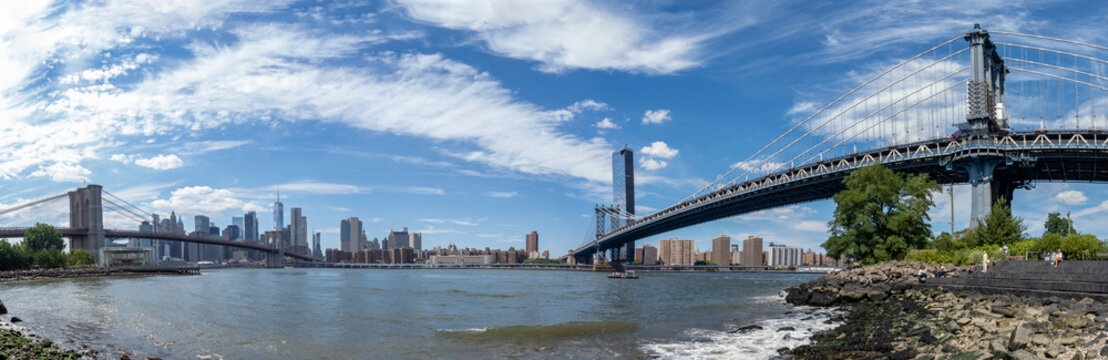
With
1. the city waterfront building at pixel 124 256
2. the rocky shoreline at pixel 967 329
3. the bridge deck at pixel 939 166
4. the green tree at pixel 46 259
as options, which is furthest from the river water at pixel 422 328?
the city waterfront building at pixel 124 256

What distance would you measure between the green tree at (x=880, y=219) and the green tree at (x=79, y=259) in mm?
115168

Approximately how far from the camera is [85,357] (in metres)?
18.6

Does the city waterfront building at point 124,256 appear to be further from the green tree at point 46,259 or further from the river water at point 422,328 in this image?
the river water at point 422,328

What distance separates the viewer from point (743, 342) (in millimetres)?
21016

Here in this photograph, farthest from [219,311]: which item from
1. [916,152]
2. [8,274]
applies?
[8,274]

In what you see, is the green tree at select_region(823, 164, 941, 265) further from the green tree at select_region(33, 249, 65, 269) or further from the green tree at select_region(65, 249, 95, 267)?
the green tree at select_region(65, 249, 95, 267)

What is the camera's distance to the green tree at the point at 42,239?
102125 millimetres

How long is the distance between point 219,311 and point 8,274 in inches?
2575

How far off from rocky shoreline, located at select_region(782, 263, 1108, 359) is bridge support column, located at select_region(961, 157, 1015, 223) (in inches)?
1165

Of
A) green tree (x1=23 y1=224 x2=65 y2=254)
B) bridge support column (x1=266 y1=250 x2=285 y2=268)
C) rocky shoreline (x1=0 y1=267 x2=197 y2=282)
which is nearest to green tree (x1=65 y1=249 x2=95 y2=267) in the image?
green tree (x1=23 y1=224 x2=65 y2=254)

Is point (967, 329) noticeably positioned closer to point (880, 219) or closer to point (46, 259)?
point (880, 219)

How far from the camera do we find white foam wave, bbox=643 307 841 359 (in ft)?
61.8

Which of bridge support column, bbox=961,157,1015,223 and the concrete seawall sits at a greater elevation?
bridge support column, bbox=961,157,1015,223

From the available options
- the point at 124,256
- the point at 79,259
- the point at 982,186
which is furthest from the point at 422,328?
the point at 124,256
